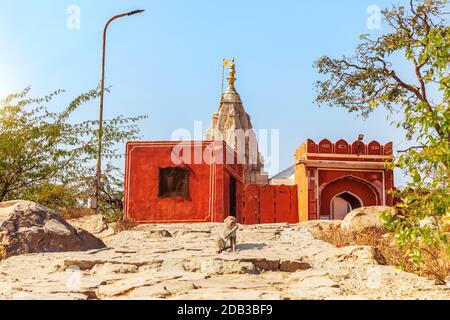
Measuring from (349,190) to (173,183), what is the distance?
9871 millimetres

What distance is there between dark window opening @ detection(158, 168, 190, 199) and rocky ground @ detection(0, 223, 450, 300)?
663 cm

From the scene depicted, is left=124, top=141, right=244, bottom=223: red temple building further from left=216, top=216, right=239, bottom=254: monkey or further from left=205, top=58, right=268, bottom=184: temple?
left=205, top=58, right=268, bottom=184: temple

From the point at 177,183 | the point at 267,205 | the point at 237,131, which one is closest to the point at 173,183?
the point at 177,183

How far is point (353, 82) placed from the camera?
22.4 metres

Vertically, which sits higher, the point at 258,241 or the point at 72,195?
the point at 72,195

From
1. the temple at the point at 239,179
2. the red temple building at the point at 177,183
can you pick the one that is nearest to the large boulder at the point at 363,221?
the temple at the point at 239,179

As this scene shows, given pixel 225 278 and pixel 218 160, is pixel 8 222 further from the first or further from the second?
pixel 218 160

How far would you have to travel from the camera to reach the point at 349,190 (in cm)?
2658

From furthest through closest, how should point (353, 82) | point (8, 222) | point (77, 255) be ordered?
point (353, 82)
point (8, 222)
point (77, 255)

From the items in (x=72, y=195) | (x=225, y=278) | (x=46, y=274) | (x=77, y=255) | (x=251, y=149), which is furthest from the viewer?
(x=251, y=149)

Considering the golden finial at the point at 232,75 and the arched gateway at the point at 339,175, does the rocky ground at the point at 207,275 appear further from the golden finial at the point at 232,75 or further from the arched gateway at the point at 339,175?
the golden finial at the point at 232,75

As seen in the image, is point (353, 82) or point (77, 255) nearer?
point (77, 255)
